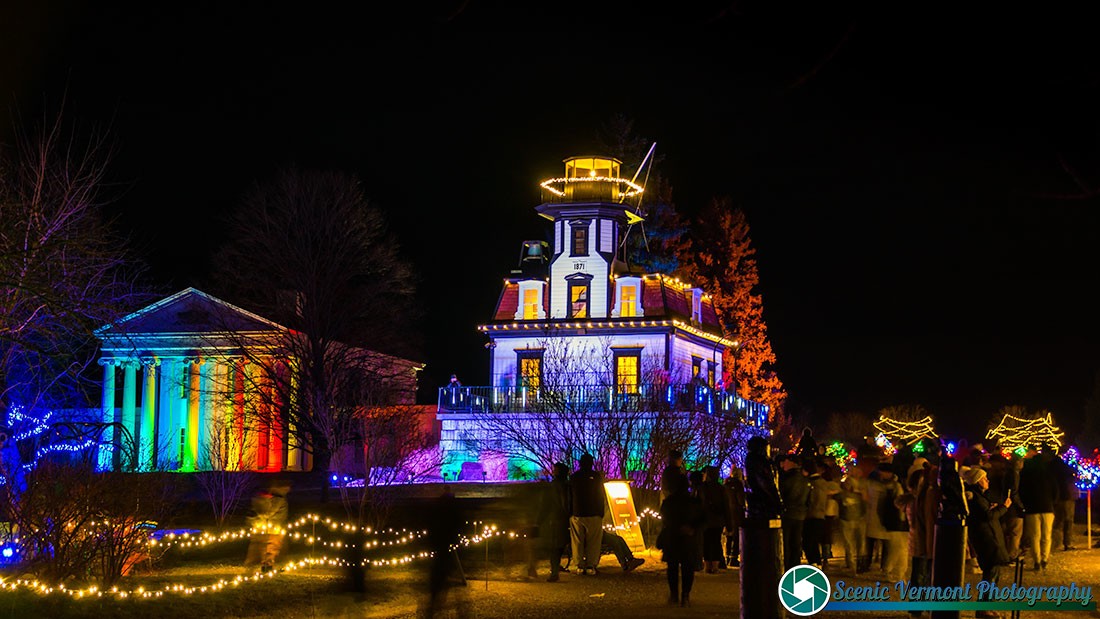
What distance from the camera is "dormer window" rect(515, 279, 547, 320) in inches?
2280

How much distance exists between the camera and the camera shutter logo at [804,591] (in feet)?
44.5

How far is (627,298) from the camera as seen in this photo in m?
57.2

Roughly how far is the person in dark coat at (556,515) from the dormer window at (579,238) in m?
37.9

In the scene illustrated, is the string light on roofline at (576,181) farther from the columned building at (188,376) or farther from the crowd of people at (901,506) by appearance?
the crowd of people at (901,506)

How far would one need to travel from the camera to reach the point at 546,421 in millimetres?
32969

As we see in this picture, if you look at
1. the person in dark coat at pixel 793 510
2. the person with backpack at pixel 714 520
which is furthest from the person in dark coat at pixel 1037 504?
the person with backpack at pixel 714 520

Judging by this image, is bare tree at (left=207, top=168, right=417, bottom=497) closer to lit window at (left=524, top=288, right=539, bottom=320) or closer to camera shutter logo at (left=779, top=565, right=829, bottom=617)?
lit window at (left=524, top=288, right=539, bottom=320)

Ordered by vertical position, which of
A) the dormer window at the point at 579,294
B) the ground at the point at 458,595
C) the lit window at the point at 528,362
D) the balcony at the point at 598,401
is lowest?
the ground at the point at 458,595

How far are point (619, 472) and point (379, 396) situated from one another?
43.2ft

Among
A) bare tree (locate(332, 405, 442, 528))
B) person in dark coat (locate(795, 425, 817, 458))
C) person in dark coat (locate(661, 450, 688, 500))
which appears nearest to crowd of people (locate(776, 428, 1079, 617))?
person in dark coat (locate(795, 425, 817, 458))

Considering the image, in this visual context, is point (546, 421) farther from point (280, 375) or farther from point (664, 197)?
point (664, 197)

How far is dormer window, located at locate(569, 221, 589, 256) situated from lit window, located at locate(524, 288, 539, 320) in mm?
2279

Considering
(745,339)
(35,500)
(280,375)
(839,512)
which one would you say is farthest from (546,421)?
(745,339)

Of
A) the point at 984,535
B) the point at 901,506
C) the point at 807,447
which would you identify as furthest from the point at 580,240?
the point at 984,535
